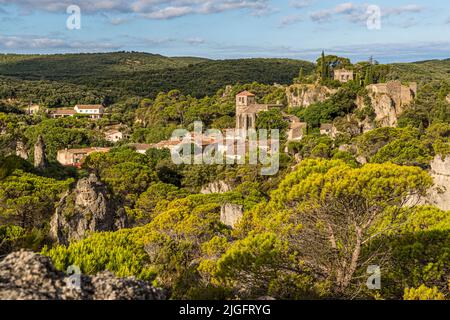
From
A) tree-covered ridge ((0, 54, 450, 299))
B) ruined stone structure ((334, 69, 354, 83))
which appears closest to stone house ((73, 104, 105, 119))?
ruined stone structure ((334, 69, 354, 83))

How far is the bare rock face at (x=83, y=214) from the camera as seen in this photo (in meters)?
16.1

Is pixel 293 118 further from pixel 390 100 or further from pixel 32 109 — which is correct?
pixel 32 109

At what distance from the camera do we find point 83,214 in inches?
647

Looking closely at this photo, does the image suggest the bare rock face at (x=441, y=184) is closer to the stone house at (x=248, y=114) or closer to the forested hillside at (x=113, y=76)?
the stone house at (x=248, y=114)

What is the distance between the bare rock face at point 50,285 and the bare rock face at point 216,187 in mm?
25463

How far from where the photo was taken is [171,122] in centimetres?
5872

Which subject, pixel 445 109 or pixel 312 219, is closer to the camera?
pixel 312 219

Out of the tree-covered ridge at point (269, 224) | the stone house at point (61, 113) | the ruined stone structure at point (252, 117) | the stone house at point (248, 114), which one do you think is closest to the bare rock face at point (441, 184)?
the tree-covered ridge at point (269, 224)

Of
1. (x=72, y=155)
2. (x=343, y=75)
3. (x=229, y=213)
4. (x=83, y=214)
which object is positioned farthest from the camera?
(x=343, y=75)

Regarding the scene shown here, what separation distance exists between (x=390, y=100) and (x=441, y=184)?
2261 cm

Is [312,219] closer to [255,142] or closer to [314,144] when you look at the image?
[314,144]

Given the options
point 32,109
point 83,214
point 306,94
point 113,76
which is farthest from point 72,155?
point 113,76
